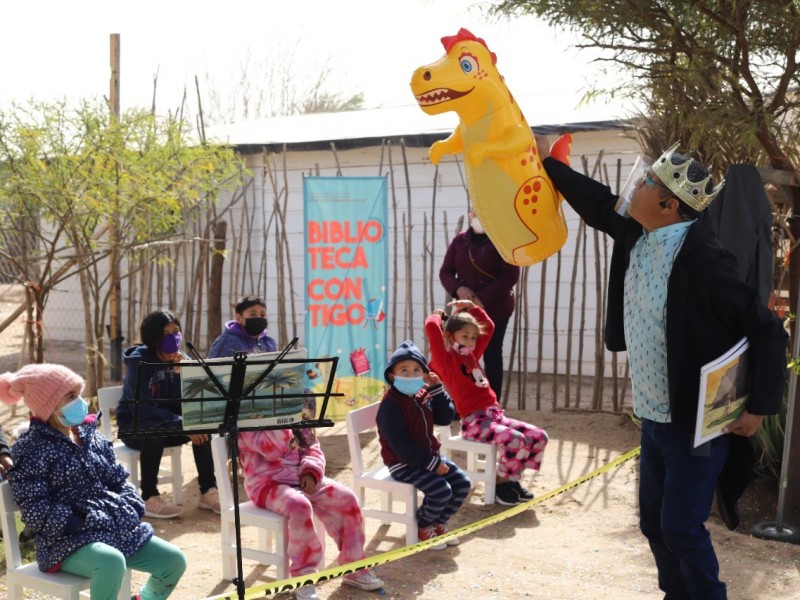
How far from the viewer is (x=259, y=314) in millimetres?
6402

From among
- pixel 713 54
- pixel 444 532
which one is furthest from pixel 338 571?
pixel 713 54

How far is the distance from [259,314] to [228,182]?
4.69 metres

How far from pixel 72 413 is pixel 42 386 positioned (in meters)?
0.17

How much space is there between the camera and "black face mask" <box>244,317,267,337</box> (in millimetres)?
6379

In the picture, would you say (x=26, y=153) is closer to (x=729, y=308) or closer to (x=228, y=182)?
(x=228, y=182)

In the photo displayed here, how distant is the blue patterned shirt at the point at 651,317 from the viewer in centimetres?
357

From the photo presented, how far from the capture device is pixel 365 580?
15.8ft

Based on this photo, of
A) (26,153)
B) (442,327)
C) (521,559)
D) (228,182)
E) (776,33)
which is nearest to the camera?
(521,559)

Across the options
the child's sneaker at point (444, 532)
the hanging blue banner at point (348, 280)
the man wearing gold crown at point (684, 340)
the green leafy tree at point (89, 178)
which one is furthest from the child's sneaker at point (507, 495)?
the green leafy tree at point (89, 178)

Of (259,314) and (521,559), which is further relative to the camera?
(259,314)

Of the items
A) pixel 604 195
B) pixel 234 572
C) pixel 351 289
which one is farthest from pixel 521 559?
pixel 351 289

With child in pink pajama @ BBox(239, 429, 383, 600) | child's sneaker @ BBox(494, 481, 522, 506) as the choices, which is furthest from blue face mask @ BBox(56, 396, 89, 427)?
child's sneaker @ BBox(494, 481, 522, 506)

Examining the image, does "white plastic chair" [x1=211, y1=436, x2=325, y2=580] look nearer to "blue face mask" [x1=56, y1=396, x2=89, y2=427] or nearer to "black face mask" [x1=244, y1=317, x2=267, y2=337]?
"blue face mask" [x1=56, y1=396, x2=89, y2=427]

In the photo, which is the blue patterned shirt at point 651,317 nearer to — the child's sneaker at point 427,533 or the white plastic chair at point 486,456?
the child's sneaker at point 427,533
